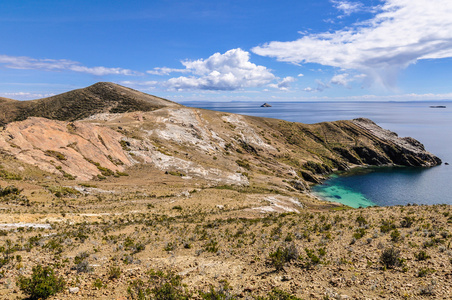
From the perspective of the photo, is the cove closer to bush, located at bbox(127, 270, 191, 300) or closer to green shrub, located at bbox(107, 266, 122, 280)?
bush, located at bbox(127, 270, 191, 300)

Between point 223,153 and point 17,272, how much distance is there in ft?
231

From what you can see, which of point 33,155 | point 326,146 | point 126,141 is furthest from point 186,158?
point 326,146

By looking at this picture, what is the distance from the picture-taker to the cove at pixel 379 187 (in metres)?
63.4

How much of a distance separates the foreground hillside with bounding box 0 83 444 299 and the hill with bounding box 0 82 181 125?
72.3 meters

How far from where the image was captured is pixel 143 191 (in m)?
39.6

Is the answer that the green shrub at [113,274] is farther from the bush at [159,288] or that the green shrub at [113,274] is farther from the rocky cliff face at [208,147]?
the rocky cliff face at [208,147]

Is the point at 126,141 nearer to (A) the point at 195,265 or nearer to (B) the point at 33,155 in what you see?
(B) the point at 33,155

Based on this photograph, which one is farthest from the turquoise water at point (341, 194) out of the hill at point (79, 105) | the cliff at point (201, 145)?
the hill at point (79, 105)

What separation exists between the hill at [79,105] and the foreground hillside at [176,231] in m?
72.3

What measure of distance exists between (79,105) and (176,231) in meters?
135

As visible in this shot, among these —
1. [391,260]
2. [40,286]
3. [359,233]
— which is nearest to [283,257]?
[391,260]

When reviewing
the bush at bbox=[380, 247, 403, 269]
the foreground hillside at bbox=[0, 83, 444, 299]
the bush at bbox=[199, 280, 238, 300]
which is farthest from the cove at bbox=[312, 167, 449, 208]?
the bush at bbox=[199, 280, 238, 300]

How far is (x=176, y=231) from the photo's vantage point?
21.8 metres

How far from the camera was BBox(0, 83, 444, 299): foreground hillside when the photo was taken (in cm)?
1162
